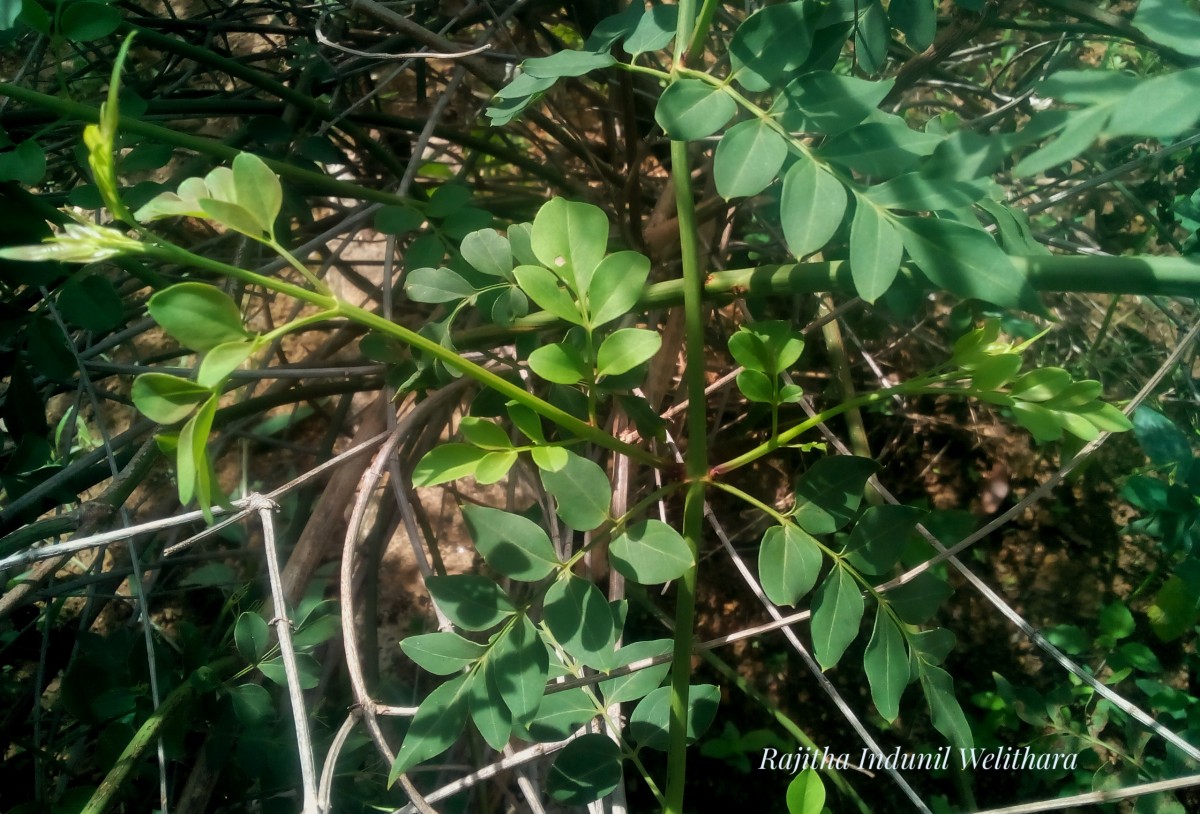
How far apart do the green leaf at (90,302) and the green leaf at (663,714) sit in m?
0.63

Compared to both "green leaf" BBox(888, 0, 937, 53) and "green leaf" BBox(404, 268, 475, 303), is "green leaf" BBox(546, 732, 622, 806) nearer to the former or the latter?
"green leaf" BBox(404, 268, 475, 303)

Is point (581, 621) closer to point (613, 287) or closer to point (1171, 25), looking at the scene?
point (613, 287)

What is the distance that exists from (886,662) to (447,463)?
1.23 ft

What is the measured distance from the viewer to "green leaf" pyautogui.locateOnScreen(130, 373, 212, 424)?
0.39 meters

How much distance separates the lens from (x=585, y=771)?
637 millimetres

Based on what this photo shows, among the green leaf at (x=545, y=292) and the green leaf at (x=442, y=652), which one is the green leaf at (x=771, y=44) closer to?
the green leaf at (x=545, y=292)

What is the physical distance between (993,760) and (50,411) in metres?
1.90

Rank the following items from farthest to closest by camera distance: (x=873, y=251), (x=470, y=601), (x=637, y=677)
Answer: (x=637, y=677) < (x=470, y=601) < (x=873, y=251)

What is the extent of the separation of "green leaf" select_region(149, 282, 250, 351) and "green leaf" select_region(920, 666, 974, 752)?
0.57 metres

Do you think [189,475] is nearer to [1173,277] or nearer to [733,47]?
[733,47]

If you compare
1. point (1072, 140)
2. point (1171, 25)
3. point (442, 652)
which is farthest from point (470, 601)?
point (1171, 25)

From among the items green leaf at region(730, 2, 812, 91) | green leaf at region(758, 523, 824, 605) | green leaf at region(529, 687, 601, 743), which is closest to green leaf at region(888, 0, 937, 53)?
green leaf at region(730, 2, 812, 91)

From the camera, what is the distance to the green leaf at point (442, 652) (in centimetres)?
57

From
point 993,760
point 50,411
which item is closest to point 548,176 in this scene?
point 993,760
